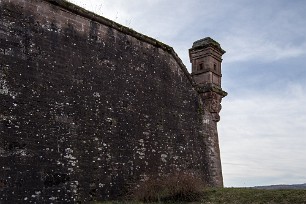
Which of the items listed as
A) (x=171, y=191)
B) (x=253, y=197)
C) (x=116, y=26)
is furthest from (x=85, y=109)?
(x=253, y=197)

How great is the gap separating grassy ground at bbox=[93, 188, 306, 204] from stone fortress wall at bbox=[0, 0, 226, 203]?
5.63ft

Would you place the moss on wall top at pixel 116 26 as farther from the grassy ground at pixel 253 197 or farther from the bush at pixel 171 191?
the grassy ground at pixel 253 197

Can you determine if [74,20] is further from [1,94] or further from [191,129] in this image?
[191,129]

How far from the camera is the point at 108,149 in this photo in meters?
11.8

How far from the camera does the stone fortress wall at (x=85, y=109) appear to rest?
9.93 metres

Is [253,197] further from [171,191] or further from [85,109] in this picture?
[85,109]

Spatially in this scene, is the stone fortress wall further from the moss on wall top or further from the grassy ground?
the grassy ground

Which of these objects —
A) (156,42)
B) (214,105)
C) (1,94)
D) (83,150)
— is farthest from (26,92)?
(214,105)

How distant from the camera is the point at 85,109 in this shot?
11.5m

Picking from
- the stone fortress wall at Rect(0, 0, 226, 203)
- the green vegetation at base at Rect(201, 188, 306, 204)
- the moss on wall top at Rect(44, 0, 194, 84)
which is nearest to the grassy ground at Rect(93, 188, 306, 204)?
the green vegetation at base at Rect(201, 188, 306, 204)

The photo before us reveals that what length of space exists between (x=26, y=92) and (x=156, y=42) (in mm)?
5825

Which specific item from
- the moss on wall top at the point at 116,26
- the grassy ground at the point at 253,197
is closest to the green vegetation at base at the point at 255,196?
the grassy ground at the point at 253,197

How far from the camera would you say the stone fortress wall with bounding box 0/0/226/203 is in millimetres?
9930

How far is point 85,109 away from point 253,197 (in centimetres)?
513
